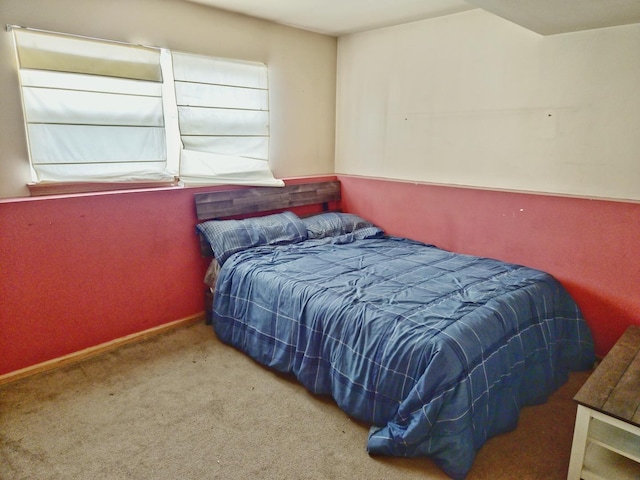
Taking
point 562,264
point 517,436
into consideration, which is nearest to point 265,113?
point 562,264

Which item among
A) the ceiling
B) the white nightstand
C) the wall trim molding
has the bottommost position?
the white nightstand

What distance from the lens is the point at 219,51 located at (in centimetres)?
313

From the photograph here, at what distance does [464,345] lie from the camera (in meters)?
1.80

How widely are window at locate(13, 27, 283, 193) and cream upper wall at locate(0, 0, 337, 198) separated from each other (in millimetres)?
67

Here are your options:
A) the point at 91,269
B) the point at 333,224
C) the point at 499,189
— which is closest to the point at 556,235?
the point at 499,189

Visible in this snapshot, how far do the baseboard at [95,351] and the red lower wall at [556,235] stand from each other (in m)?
1.93

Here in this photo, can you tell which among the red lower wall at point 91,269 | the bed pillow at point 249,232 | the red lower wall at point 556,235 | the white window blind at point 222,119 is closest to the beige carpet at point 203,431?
the red lower wall at point 91,269

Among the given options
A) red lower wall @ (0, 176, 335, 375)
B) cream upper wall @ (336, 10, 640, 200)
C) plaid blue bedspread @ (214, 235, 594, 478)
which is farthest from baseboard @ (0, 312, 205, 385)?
cream upper wall @ (336, 10, 640, 200)

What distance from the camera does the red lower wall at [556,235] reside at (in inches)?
94.4

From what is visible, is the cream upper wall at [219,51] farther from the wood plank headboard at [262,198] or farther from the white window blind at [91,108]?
the wood plank headboard at [262,198]

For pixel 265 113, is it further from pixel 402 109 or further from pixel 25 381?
pixel 25 381

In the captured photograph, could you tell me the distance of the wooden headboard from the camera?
3057mm

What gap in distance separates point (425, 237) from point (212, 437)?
2192 millimetres

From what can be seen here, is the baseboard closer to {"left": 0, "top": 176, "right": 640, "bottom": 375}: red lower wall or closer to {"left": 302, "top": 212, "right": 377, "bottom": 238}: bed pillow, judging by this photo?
{"left": 0, "top": 176, "right": 640, "bottom": 375}: red lower wall
